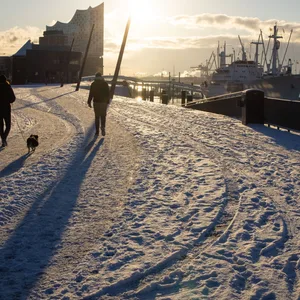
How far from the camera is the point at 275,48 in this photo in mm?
61156

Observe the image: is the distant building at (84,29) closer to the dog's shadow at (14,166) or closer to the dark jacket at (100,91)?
the dark jacket at (100,91)

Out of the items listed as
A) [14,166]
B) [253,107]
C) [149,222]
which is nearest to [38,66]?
[253,107]

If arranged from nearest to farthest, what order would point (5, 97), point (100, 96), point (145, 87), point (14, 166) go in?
1. point (14, 166)
2. point (5, 97)
3. point (100, 96)
4. point (145, 87)

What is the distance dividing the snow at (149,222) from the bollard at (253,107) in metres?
4.86

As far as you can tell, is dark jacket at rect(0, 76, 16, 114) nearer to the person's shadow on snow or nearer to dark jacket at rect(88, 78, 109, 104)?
dark jacket at rect(88, 78, 109, 104)

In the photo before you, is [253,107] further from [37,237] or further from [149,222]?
[37,237]

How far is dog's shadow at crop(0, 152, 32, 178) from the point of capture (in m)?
7.87

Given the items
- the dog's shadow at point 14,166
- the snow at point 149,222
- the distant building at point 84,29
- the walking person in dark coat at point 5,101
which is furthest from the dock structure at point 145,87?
the snow at point 149,222

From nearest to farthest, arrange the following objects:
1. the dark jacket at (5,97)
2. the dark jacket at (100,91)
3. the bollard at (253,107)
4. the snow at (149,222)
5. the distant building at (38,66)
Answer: the snow at (149,222) < the dark jacket at (5,97) < the dark jacket at (100,91) < the bollard at (253,107) < the distant building at (38,66)

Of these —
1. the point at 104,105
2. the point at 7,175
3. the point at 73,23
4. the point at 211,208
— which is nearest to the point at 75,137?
the point at 104,105

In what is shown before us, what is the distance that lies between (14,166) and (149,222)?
3905 millimetres

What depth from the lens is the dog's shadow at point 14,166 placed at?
7.87 m

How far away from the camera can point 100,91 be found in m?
12.1

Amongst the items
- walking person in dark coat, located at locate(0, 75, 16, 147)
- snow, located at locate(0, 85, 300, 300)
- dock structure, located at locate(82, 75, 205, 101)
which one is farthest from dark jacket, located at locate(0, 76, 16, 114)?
dock structure, located at locate(82, 75, 205, 101)
